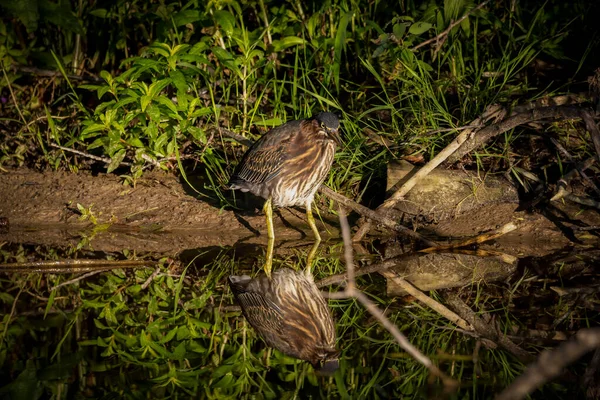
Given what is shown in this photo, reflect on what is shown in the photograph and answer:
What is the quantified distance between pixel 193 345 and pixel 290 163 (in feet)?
7.84

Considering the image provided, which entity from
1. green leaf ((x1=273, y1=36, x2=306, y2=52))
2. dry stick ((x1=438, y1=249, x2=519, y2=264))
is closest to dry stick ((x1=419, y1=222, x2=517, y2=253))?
dry stick ((x1=438, y1=249, x2=519, y2=264))

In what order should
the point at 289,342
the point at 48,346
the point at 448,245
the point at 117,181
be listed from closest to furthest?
the point at 48,346, the point at 289,342, the point at 448,245, the point at 117,181

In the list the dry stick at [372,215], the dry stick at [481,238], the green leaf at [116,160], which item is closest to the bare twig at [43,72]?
the green leaf at [116,160]

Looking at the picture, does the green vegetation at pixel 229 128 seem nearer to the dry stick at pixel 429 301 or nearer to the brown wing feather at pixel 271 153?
the dry stick at pixel 429 301

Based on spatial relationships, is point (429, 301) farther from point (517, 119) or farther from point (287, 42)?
point (287, 42)

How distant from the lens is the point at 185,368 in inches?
180

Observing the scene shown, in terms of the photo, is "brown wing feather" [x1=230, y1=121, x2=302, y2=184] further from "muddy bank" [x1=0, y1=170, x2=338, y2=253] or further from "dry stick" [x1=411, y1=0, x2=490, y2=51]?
"dry stick" [x1=411, y1=0, x2=490, y2=51]

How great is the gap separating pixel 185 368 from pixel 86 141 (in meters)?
4.19

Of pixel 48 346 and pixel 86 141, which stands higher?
pixel 48 346

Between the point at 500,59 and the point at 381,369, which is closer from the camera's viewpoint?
the point at 381,369

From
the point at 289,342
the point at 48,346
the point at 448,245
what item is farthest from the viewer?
the point at 448,245

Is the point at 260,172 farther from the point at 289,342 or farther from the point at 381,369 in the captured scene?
the point at 381,369

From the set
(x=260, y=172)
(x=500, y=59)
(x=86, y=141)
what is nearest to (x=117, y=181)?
(x=86, y=141)

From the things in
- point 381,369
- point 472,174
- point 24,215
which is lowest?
point 24,215
